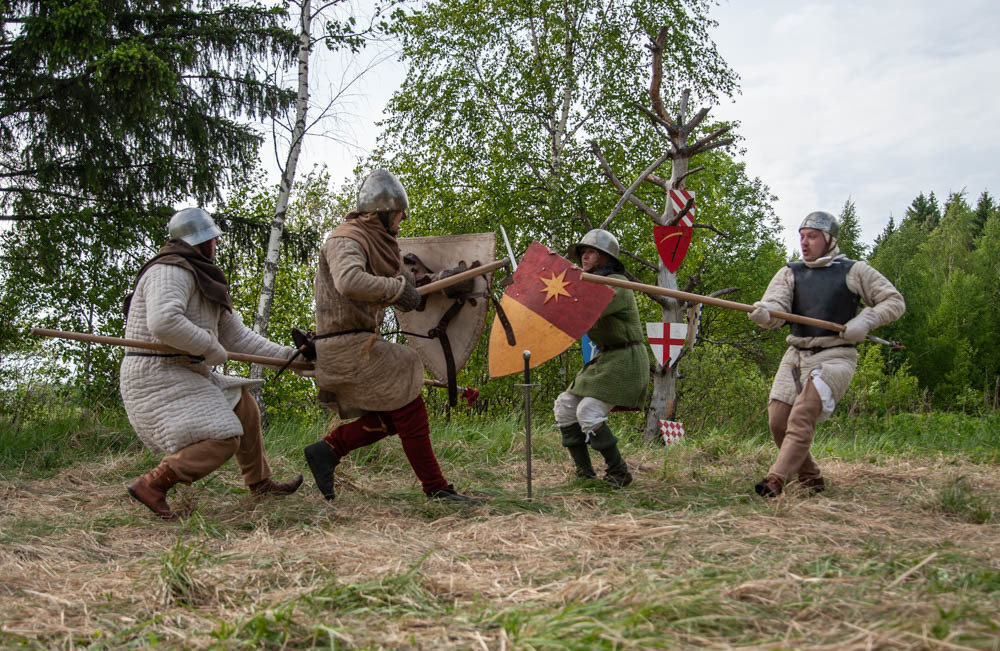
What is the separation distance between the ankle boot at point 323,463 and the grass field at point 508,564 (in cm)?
10

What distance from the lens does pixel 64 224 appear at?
8062 mm

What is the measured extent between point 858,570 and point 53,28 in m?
7.58

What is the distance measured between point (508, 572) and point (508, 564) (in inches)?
4.2

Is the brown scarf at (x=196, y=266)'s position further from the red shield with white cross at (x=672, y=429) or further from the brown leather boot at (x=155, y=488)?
the red shield with white cross at (x=672, y=429)

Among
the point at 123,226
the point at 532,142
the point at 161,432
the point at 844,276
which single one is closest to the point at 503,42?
the point at 532,142

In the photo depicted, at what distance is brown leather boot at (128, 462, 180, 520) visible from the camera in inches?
143

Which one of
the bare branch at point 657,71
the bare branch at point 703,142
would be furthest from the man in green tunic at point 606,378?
the bare branch at point 657,71

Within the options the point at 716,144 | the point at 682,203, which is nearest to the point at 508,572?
the point at 682,203

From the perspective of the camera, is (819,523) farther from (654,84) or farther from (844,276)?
(654,84)

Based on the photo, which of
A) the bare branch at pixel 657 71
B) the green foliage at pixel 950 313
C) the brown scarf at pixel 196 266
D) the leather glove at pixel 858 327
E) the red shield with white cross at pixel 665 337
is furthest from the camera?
the green foliage at pixel 950 313

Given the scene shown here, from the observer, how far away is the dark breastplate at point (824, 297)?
4.31 meters

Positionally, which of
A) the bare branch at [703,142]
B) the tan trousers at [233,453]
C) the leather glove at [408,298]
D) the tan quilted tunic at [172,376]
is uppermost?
the bare branch at [703,142]

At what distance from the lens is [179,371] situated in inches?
146

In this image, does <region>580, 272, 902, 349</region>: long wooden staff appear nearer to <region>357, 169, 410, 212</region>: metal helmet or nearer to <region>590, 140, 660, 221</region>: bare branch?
<region>357, 169, 410, 212</region>: metal helmet
